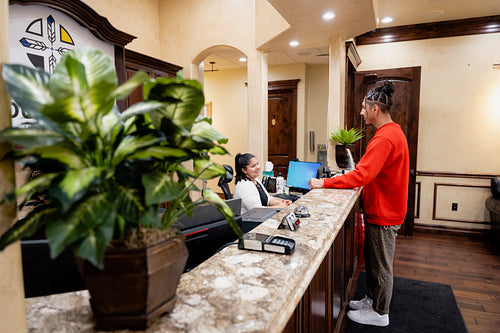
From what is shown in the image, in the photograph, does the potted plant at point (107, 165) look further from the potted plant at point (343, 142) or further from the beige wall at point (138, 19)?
the beige wall at point (138, 19)

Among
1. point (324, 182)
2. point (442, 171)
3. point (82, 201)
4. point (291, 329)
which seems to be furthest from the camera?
point (442, 171)

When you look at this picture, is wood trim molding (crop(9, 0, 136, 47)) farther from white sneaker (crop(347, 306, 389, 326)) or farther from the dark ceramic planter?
white sneaker (crop(347, 306, 389, 326))

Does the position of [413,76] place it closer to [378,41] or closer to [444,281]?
[378,41]

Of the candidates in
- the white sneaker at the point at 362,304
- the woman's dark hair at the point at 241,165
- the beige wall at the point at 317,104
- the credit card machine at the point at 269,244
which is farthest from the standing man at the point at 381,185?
the beige wall at the point at 317,104

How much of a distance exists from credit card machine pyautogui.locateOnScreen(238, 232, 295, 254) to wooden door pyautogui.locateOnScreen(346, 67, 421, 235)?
3960 millimetres

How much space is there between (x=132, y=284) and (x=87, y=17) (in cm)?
293

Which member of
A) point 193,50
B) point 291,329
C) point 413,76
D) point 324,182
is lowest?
point 291,329

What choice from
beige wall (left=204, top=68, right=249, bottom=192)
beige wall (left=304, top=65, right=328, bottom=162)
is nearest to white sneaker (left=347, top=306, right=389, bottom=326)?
beige wall (left=304, top=65, right=328, bottom=162)

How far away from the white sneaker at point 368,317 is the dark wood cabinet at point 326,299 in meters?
0.08

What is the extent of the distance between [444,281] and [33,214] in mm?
3912

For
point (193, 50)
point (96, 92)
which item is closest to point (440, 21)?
point (193, 50)

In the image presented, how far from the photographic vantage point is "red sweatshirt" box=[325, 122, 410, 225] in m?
2.19

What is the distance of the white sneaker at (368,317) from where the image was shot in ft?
8.05

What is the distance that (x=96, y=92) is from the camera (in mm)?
576
